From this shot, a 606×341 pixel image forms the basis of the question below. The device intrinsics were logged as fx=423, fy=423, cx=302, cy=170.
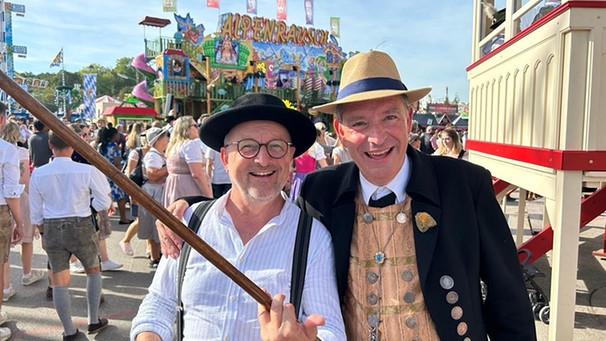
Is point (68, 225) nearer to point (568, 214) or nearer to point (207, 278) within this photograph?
point (207, 278)

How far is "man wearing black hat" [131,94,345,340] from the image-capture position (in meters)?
1.54

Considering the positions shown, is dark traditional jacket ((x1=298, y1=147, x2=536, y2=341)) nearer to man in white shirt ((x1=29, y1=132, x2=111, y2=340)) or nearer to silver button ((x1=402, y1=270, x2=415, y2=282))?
silver button ((x1=402, y1=270, x2=415, y2=282))

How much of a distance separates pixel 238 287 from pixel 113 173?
68 cm

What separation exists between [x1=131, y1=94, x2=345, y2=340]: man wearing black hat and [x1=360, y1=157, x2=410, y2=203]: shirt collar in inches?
9.4

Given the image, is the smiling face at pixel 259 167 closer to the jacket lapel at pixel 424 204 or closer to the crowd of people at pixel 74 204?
the jacket lapel at pixel 424 204

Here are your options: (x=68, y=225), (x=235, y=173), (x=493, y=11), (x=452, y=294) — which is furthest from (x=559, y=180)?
(x=68, y=225)

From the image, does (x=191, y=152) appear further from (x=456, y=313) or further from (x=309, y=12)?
(x=309, y=12)

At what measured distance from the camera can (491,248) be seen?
1622mm

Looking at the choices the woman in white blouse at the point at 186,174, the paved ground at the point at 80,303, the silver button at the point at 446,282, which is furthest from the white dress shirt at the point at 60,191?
the silver button at the point at 446,282

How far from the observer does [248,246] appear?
1.65 metres

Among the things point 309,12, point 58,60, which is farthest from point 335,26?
point 58,60

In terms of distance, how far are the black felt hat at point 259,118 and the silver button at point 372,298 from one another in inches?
27.0

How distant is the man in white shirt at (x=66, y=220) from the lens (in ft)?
11.8

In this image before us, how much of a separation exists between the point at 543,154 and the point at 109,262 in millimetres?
4949
